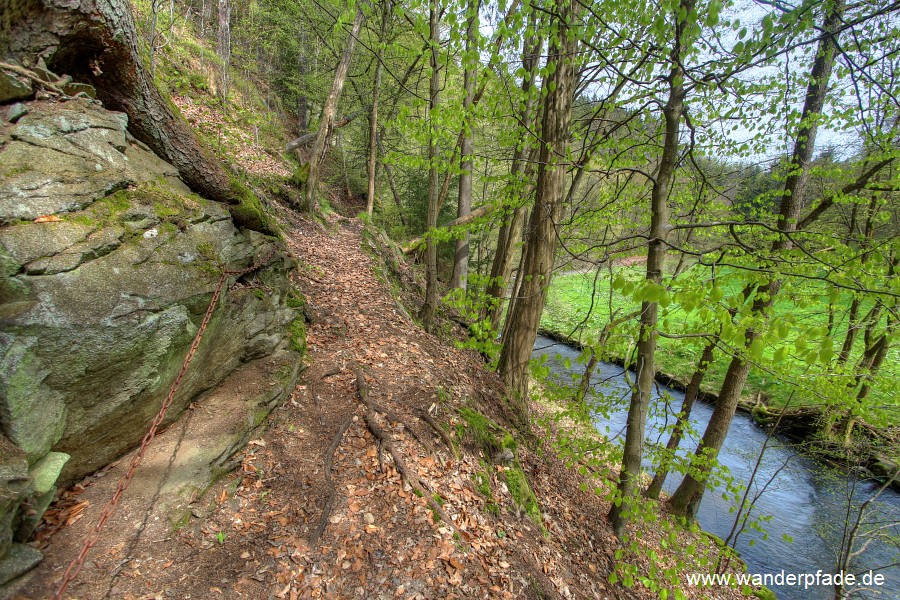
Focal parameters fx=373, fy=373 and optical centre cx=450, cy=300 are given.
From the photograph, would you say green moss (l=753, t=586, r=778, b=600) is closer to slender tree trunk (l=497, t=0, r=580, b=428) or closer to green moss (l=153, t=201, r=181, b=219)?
slender tree trunk (l=497, t=0, r=580, b=428)

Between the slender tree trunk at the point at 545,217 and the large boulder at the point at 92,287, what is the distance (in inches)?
135

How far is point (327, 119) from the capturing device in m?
10.0

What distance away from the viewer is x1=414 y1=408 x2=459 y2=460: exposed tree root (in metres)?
4.41

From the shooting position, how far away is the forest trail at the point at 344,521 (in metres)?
2.64

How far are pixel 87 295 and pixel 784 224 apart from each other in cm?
873

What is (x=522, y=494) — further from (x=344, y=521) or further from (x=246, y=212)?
(x=246, y=212)

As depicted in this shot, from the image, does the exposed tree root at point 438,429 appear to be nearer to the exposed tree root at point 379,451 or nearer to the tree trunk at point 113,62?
the exposed tree root at point 379,451

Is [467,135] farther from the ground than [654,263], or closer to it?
farther from the ground

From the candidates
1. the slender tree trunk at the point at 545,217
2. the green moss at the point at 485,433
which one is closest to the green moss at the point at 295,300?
the green moss at the point at 485,433

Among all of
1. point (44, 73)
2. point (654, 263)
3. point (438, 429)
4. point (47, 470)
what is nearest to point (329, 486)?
point (438, 429)

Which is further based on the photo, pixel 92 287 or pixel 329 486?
pixel 329 486

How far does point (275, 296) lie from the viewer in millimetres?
4805

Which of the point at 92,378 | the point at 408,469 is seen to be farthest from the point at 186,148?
the point at 408,469

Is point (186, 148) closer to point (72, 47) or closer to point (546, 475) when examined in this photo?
point (72, 47)
